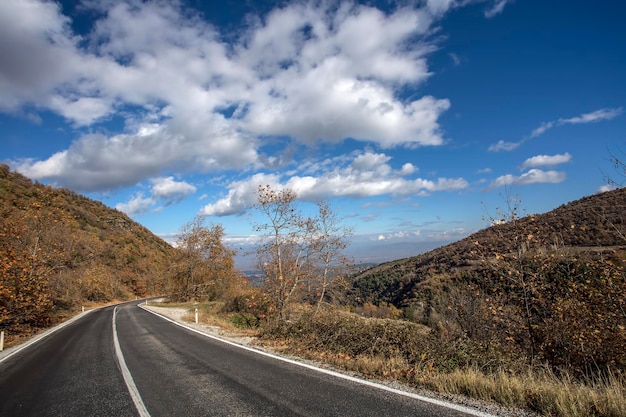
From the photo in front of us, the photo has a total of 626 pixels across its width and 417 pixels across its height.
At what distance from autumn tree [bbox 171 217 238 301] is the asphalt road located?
27.3 metres

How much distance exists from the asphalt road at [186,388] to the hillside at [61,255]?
10070 millimetres

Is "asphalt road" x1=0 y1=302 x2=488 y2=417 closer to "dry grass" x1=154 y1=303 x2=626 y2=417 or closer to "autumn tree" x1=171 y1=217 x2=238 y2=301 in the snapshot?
"dry grass" x1=154 y1=303 x2=626 y2=417

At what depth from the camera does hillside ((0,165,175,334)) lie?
1769 centimetres

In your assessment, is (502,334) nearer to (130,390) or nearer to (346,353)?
(346,353)

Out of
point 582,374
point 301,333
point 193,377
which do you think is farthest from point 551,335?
point 193,377

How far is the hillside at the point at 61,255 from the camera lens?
17688 mm

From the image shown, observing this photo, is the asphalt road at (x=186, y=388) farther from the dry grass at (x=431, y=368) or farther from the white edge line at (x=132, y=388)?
the dry grass at (x=431, y=368)

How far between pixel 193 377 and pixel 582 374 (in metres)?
7.56

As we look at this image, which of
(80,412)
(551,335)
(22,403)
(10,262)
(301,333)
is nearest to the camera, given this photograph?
(80,412)

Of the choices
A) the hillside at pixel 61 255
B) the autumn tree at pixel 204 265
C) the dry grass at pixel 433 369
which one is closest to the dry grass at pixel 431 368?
the dry grass at pixel 433 369

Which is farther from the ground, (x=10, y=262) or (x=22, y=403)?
(x=10, y=262)

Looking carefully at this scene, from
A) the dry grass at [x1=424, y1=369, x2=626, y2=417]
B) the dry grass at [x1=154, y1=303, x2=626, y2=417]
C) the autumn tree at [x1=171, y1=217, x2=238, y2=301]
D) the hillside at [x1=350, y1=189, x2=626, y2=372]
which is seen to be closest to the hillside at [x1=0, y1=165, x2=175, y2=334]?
the autumn tree at [x1=171, y1=217, x2=238, y2=301]

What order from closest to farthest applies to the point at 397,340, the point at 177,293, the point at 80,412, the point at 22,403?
the point at 80,412 → the point at 22,403 → the point at 397,340 → the point at 177,293

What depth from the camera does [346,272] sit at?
550 inches
